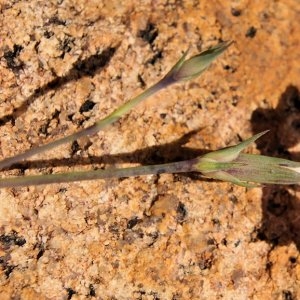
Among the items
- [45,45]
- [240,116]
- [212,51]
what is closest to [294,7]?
[240,116]

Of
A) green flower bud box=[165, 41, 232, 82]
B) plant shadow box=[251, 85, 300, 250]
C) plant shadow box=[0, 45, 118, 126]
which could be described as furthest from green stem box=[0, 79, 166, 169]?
plant shadow box=[251, 85, 300, 250]

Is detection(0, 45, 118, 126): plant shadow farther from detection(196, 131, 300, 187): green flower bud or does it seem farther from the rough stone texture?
detection(196, 131, 300, 187): green flower bud

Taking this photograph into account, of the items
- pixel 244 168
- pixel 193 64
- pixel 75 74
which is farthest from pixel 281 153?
pixel 75 74

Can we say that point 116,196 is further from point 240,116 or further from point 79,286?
point 240,116

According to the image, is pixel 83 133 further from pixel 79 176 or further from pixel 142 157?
pixel 142 157

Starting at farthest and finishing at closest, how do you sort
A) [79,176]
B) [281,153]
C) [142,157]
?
[281,153] < [142,157] < [79,176]

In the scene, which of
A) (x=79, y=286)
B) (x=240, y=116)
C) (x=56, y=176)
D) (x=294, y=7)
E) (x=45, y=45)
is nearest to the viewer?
(x=56, y=176)

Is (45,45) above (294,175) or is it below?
above

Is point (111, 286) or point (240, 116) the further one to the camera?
point (240, 116)

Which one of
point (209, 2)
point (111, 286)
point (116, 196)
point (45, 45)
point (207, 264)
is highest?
point (45, 45)
